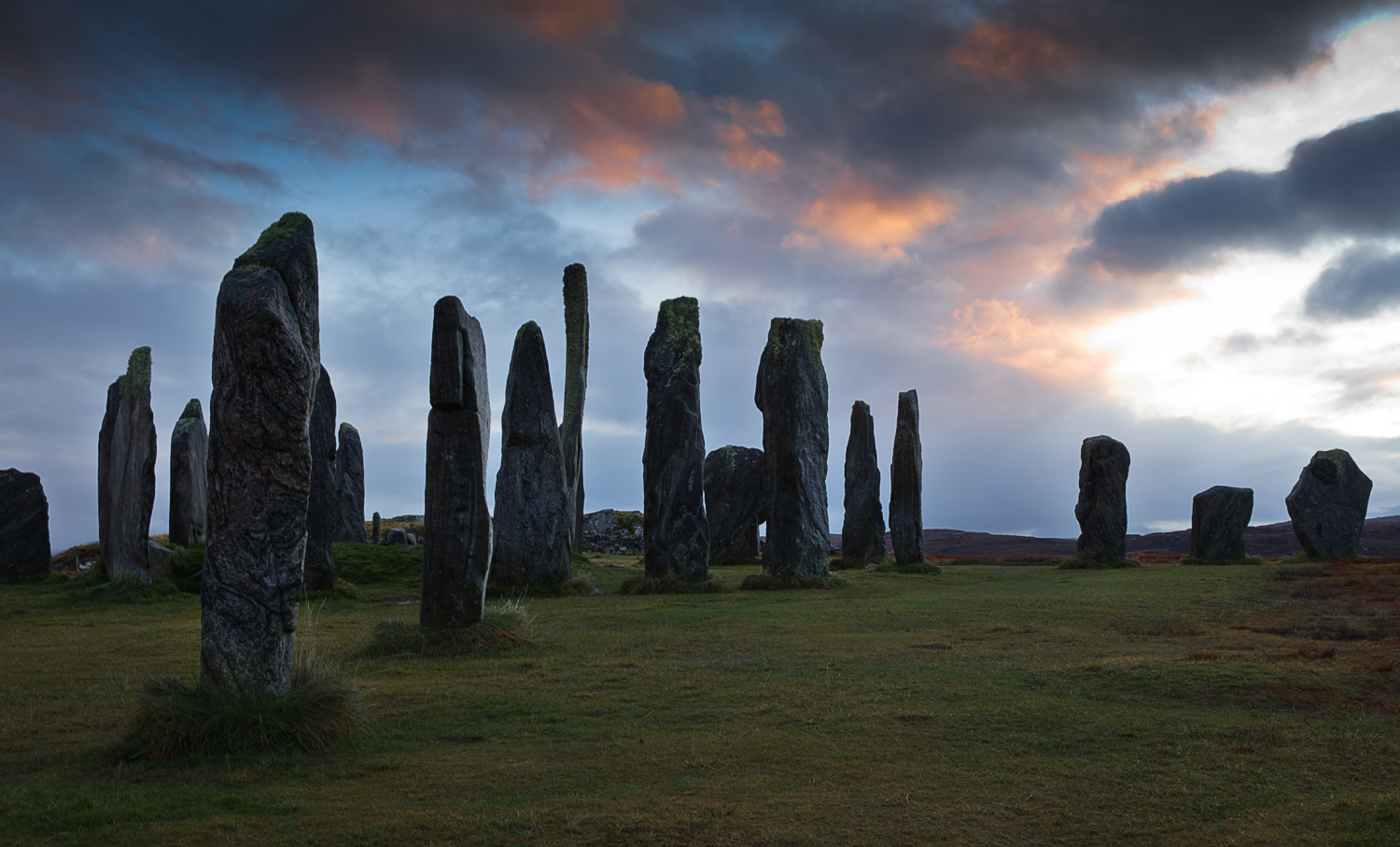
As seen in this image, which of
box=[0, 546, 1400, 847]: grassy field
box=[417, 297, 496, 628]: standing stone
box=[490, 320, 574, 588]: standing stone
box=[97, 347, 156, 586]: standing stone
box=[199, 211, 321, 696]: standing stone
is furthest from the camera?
box=[97, 347, 156, 586]: standing stone

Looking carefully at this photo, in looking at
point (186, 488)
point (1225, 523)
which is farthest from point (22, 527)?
point (1225, 523)

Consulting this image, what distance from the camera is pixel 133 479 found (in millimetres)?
16359

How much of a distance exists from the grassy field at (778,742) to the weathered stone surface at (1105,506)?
13.8 meters

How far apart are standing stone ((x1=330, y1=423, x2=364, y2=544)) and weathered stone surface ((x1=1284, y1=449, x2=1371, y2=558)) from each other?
26.9 m

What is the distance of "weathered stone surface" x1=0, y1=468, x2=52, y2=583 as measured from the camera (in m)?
20.0

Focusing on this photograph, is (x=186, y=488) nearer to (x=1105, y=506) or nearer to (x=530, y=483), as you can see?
(x=530, y=483)

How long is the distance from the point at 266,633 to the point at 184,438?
1552cm

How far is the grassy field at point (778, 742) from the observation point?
4.53 m

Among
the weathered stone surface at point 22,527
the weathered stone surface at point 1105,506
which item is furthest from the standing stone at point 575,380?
the weathered stone surface at point 1105,506

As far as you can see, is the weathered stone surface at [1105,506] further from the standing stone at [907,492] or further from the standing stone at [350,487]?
the standing stone at [350,487]

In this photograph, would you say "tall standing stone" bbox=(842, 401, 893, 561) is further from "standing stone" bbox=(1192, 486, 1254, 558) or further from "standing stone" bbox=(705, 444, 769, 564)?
"standing stone" bbox=(1192, 486, 1254, 558)

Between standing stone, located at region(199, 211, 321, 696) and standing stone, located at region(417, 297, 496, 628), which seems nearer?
standing stone, located at region(199, 211, 321, 696)

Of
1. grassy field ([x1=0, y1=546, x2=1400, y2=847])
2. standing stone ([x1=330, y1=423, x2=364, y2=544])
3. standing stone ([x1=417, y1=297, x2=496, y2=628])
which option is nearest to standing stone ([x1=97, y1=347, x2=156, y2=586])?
grassy field ([x1=0, y1=546, x2=1400, y2=847])

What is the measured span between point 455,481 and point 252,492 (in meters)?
3.60
